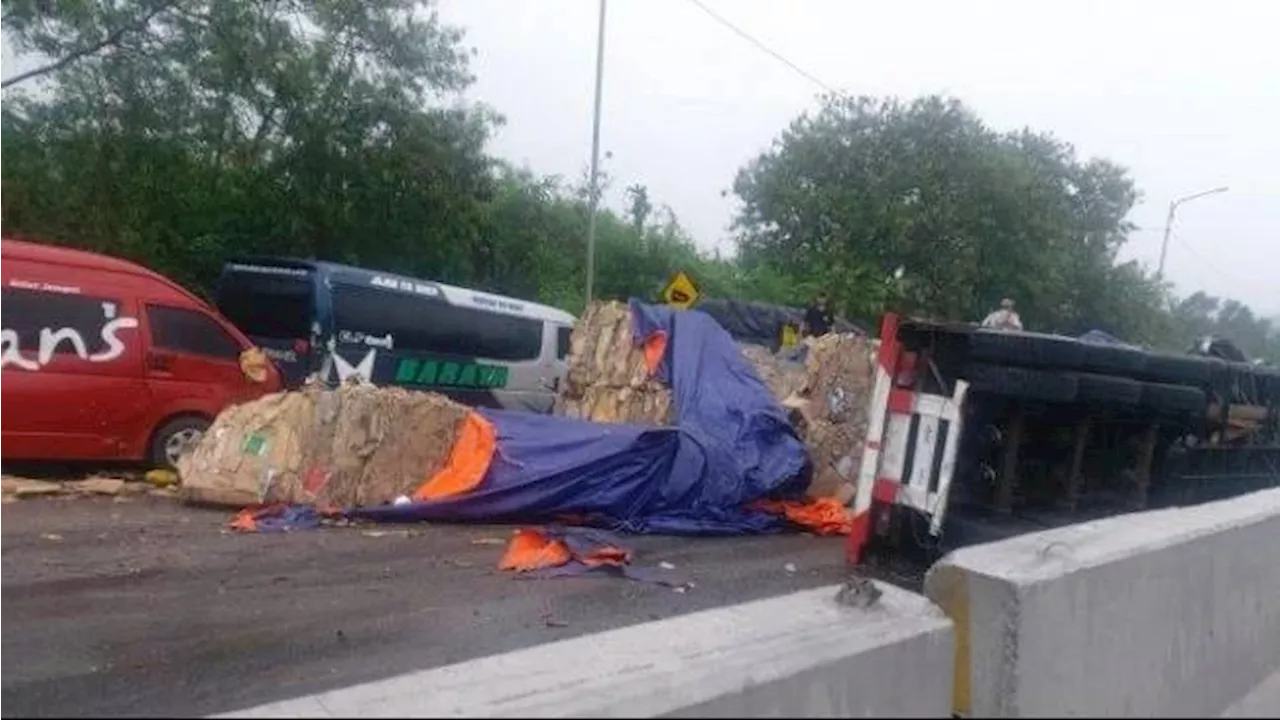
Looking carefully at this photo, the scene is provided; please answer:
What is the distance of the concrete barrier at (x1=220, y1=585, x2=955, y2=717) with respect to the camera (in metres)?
2.20

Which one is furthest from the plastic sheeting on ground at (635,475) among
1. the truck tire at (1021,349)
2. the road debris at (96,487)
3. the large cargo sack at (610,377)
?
the truck tire at (1021,349)

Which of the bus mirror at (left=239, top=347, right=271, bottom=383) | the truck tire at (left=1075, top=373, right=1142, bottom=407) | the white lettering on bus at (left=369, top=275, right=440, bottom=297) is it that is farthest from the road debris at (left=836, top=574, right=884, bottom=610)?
the white lettering on bus at (left=369, top=275, right=440, bottom=297)

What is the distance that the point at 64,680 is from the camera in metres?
5.23

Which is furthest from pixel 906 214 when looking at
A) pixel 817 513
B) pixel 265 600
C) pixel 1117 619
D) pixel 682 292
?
pixel 1117 619

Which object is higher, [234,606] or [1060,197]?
[1060,197]

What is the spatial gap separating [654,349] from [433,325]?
370cm

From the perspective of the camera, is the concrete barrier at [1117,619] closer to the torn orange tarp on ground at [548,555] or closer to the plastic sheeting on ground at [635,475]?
the torn orange tarp on ground at [548,555]

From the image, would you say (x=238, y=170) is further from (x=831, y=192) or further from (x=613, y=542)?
→ (x=831, y=192)

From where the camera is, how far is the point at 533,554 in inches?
326

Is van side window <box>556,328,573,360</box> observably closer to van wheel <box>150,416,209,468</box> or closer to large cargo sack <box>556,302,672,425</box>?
large cargo sack <box>556,302,672,425</box>

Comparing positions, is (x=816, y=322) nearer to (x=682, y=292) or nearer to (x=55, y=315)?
(x=682, y=292)

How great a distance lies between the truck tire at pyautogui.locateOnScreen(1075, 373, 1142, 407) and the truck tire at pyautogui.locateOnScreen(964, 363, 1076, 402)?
10 centimetres

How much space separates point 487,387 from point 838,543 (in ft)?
21.2

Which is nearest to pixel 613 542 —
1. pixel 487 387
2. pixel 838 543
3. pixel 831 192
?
pixel 838 543
